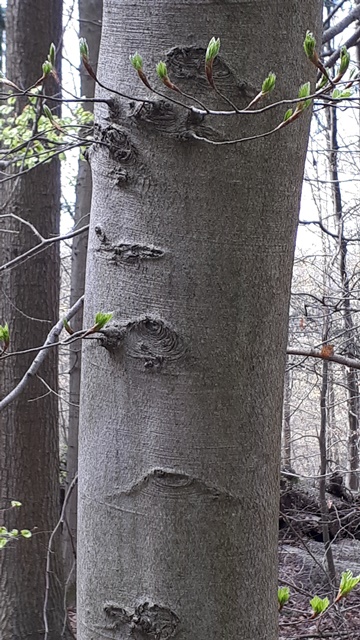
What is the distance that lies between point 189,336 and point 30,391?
3758mm

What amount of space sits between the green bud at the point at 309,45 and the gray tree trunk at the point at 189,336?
2.1 inches

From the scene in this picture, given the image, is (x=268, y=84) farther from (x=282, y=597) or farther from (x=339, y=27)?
(x=339, y=27)

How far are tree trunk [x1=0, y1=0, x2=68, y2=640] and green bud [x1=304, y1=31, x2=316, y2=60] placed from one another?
3.67m

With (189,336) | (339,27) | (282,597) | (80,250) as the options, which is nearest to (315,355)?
(282,597)

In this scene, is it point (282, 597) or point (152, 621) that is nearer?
point (152, 621)

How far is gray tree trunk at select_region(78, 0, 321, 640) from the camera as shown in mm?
965

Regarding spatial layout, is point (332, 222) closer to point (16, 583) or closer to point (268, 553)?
point (16, 583)

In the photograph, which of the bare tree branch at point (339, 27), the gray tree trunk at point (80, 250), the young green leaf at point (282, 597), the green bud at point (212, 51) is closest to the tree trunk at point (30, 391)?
the gray tree trunk at point (80, 250)

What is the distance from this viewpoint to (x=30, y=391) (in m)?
4.57

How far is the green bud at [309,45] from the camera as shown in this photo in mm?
945

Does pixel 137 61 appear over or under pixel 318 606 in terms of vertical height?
over

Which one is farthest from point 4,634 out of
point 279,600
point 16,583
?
point 279,600

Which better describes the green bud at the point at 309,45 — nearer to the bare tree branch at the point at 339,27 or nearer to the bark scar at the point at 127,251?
the bark scar at the point at 127,251

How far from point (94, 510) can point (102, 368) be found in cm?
21
